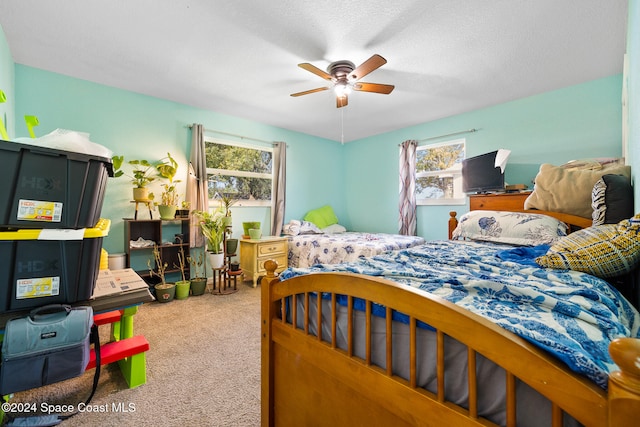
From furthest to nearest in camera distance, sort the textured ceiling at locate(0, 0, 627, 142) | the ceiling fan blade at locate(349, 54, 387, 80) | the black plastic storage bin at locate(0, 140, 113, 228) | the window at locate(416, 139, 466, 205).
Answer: the window at locate(416, 139, 466, 205) < the ceiling fan blade at locate(349, 54, 387, 80) < the textured ceiling at locate(0, 0, 627, 142) < the black plastic storage bin at locate(0, 140, 113, 228)

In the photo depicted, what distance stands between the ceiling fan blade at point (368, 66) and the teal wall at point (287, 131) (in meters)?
1.72

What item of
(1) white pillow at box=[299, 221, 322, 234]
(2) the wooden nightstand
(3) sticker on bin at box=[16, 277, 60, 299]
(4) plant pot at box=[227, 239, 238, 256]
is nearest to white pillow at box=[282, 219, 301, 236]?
(1) white pillow at box=[299, 221, 322, 234]

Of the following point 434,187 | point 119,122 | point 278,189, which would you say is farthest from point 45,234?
point 434,187

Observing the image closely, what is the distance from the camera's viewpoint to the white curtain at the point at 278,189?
14.6 feet

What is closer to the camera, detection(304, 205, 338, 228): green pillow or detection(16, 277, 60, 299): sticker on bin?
detection(16, 277, 60, 299): sticker on bin

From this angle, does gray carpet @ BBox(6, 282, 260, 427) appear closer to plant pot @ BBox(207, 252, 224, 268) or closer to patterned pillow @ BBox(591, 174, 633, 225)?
plant pot @ BBox(207, 252, 224, 268)

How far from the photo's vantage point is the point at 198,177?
362 cm

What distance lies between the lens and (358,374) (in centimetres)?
89

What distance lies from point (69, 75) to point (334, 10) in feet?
9.58

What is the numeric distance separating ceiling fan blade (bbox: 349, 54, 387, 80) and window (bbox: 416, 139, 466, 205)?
7.75 ft

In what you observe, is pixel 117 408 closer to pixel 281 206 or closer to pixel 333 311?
pixel 333 311

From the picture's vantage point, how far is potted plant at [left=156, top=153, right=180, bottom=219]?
3.20m

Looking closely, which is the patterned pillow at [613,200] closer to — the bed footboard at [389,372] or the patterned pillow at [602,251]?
the patterned pillow at [602,251]

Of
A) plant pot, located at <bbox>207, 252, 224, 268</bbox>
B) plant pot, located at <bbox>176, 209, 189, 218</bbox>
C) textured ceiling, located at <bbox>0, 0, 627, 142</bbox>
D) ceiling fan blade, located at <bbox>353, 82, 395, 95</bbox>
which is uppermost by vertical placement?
textured ceiling, located at <bbox>0, 0, 627, 142</bbox>
